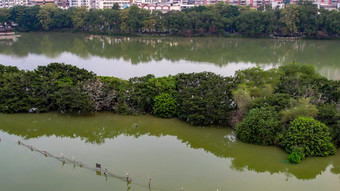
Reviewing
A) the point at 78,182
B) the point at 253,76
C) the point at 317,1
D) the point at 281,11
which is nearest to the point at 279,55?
the point at 281,11

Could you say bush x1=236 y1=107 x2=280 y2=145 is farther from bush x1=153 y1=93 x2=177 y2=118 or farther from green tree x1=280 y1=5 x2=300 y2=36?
green tree x1=280 y1=5 x2=300 y2=36

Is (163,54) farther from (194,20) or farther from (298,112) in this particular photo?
(298,112)

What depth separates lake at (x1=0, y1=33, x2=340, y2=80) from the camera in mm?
23881

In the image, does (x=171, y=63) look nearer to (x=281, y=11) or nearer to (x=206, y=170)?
(x=206, y=170)

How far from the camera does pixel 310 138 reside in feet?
35.5

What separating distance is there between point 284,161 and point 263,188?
167 centimetres

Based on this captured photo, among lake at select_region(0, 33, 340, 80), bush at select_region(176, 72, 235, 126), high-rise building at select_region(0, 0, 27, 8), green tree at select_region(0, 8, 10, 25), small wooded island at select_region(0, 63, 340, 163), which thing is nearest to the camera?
small wooded island at select_region(0, 63, 340, 163)

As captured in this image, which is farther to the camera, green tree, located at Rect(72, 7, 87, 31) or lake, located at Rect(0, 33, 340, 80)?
green tree, located at Rect(72, 7, 87, 31)

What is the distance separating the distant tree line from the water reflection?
27.7 metres

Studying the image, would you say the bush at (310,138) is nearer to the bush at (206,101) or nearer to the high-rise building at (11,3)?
the bush at (206,101)

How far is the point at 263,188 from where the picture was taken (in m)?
9.72

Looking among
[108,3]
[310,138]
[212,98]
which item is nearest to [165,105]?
[212,98]

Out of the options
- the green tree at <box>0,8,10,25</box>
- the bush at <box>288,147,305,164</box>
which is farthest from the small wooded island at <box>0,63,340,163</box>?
the green tree at <box>0,8,10,25</box>

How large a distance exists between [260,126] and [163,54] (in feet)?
61.5
